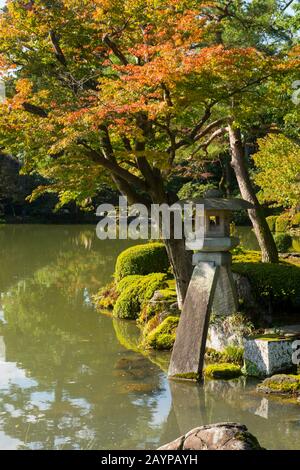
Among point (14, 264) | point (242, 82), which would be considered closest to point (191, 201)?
point (242, 82)

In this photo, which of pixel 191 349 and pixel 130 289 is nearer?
pixel 191 349

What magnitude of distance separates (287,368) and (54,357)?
3.44m

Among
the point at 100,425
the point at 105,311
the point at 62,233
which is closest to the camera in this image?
the point at 100,425

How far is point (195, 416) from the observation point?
6418 mm

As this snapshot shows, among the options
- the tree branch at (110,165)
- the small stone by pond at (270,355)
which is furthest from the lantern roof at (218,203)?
the small stone by pond at (270,355)

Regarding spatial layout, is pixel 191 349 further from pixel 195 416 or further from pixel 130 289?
pixel 130 289

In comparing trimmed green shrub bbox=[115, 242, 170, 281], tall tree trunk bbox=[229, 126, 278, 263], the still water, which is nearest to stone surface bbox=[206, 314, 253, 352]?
the still water

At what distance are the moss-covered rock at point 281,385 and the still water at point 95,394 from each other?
0.16 meters

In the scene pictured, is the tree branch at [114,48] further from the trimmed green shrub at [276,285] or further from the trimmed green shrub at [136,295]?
the trimmed green shrub at [136,295]

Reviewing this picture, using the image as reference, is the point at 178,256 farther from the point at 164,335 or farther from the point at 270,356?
the point at 270,356

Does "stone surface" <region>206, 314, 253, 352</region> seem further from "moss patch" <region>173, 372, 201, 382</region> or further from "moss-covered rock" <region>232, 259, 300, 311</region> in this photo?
"moss patch" <region>173, 372, 201, 382</region>

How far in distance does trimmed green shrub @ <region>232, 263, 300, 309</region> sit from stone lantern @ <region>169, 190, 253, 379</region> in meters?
0.69

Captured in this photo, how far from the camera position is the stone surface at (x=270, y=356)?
743 centimetres

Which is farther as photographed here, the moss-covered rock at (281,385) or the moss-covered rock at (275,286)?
the moss-covered rock at (275,286)
